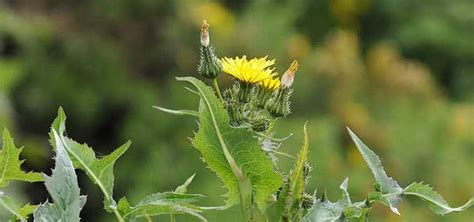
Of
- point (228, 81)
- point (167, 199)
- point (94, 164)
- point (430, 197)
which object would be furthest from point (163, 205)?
point (228, 81)

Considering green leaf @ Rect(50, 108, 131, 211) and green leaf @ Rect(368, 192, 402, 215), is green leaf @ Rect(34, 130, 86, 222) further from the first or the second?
green leaf @ Rect(368, 192, 402, 215)

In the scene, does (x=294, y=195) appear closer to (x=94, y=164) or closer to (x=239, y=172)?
(x=239, y=172)

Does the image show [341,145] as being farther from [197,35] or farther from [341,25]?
[341,25]

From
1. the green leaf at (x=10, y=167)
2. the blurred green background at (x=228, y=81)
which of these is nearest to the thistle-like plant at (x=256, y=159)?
the green leaf at (x=10, y=167)

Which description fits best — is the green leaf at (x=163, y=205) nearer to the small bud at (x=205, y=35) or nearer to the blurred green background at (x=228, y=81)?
the small bud at (x=205, y=35)

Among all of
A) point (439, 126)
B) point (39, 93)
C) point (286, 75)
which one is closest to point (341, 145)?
point (439, 126)
